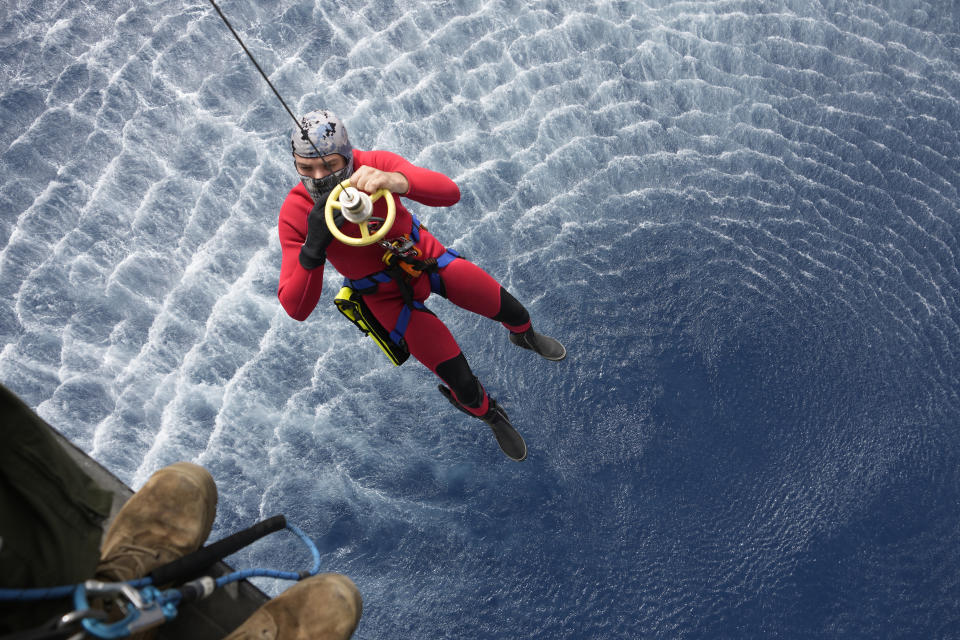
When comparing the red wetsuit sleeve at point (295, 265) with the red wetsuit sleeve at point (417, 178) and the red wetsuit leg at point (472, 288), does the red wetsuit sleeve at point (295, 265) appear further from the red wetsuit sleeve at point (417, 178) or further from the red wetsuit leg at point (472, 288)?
the red wetsuit leg at point (472, 288)

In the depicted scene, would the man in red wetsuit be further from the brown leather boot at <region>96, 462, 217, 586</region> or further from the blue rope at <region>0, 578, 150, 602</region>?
the blue rope at <region>0, 578, 150, 602</region>

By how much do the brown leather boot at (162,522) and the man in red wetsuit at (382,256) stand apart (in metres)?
0.63

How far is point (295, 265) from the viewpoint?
7.68 feet

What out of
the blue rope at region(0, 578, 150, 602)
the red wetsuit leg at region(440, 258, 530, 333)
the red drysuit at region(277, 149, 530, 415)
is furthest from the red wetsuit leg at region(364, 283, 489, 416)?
the blue rope at region(0, 578, 150, 602)

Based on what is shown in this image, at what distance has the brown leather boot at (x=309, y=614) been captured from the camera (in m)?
1.88

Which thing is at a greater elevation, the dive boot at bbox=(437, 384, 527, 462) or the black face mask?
the black face mask

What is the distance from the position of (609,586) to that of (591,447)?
0.59 m

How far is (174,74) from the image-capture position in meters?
3.76

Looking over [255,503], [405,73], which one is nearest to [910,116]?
[405,73]

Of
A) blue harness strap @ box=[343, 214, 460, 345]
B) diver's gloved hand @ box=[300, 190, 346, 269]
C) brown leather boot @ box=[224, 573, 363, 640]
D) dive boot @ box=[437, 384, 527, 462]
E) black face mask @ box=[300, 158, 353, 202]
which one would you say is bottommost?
dive boot @ box=[437, 384, 527, 462]

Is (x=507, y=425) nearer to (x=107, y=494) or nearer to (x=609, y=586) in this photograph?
(x=609, y=586)

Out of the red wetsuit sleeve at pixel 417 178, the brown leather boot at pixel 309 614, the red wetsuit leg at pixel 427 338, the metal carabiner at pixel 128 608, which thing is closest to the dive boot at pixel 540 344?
the red wetsuit leg at pixel 427 338

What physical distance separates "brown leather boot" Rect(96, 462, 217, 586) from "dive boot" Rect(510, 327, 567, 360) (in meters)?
1.45

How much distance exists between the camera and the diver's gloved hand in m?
2.16
